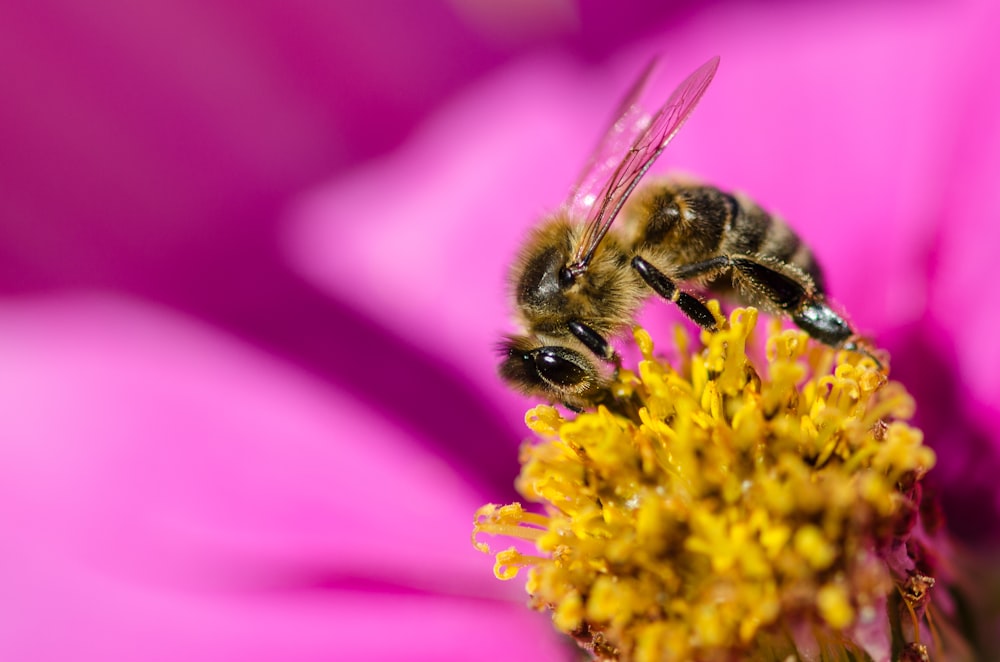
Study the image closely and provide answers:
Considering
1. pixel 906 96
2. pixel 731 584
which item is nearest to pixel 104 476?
pixel 731 584

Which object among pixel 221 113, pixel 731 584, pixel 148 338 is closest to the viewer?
pixel 731 584

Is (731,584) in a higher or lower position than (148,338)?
lower

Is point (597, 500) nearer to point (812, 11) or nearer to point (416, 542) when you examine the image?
point (416, 542)

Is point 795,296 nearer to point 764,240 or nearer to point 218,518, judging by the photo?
point 764,240

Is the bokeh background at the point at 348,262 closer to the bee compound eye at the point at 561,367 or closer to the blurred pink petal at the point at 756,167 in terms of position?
the blurred pink petal at the point at 756,167

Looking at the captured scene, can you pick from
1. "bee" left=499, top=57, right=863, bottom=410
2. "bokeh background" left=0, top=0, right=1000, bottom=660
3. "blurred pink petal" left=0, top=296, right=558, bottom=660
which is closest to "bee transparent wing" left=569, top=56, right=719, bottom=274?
"bee" left=499, top=57, right=863, bottom=410

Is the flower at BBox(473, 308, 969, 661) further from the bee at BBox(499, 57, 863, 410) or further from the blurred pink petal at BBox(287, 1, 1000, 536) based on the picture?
the blurred pink petal at BBox(287, 1, 1000, 536)

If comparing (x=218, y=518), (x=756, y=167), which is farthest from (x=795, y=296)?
(x=218, y=518)
